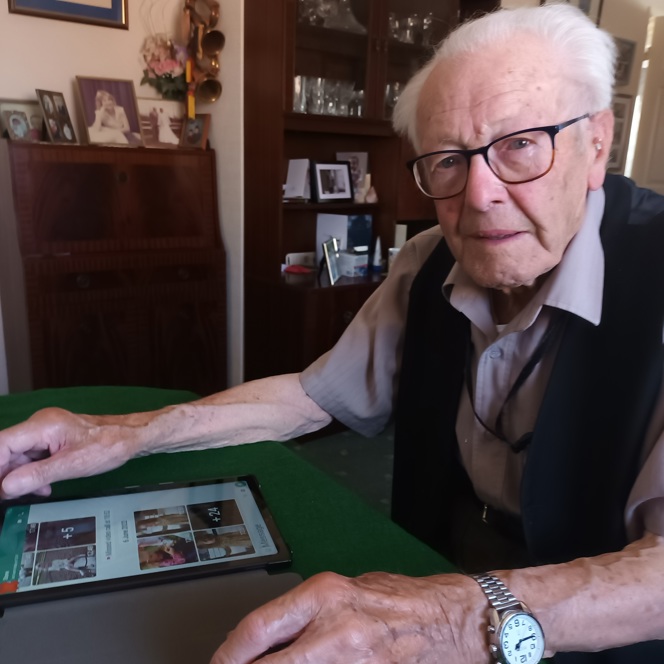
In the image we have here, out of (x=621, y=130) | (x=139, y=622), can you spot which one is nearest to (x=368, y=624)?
(x=139, y=622)

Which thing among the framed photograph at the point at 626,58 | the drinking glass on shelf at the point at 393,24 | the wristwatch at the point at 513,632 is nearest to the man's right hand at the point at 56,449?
the wristwatch at the point at 513,632

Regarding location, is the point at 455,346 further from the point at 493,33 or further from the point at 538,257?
the point at 493,33

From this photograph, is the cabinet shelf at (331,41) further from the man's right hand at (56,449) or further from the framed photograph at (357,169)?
the man's right hand at (56,449)

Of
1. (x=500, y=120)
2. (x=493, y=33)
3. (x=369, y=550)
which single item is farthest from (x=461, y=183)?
(x=369, y=550)

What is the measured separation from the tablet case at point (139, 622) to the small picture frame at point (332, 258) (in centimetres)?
226

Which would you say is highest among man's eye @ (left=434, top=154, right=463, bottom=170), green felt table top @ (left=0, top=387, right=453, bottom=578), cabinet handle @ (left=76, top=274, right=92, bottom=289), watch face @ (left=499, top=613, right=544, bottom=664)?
man's eye @ (left=434, top=154, right=463, bottom=170)

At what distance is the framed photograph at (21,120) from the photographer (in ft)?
8.23

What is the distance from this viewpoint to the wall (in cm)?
261

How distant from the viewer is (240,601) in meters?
0.72

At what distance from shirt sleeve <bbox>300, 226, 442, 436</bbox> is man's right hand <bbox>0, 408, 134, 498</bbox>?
1.27ft

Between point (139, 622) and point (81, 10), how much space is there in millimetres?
2732

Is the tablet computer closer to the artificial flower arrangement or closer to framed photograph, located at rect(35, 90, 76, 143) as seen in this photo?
framed photograph, located at rect(35, 90, 76, 143)

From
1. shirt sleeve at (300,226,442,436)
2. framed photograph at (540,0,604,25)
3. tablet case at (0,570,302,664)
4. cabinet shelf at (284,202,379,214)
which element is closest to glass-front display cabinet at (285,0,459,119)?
cabinet shelf at (284,202,379,214)

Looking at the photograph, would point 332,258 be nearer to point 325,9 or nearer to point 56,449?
point 325,9
